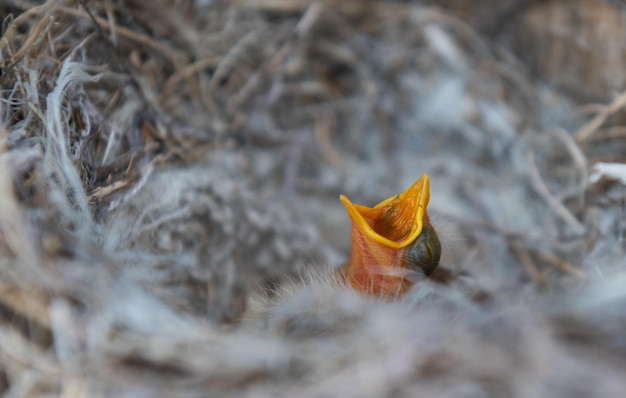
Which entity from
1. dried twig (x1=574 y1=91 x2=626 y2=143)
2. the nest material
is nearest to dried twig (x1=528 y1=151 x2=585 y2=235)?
the nest material

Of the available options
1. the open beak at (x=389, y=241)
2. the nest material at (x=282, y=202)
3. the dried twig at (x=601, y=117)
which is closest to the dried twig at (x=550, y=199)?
the nest material at (x=282, y=202)

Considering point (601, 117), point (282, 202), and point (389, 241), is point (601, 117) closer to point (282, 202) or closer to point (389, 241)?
point (389, 241)

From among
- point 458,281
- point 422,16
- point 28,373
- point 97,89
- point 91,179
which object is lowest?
point 458,281

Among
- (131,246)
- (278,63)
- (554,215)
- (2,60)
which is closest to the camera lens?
(2,60)

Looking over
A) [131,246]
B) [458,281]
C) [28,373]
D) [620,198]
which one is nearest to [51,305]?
[28,373]

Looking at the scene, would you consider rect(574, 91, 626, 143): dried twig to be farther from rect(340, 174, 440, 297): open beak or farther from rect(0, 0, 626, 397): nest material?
rect(340, 174, 440, 297): open beak

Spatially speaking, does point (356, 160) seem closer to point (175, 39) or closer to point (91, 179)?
point (175, 39)

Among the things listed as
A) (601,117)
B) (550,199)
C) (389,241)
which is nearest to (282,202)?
(389,241)
